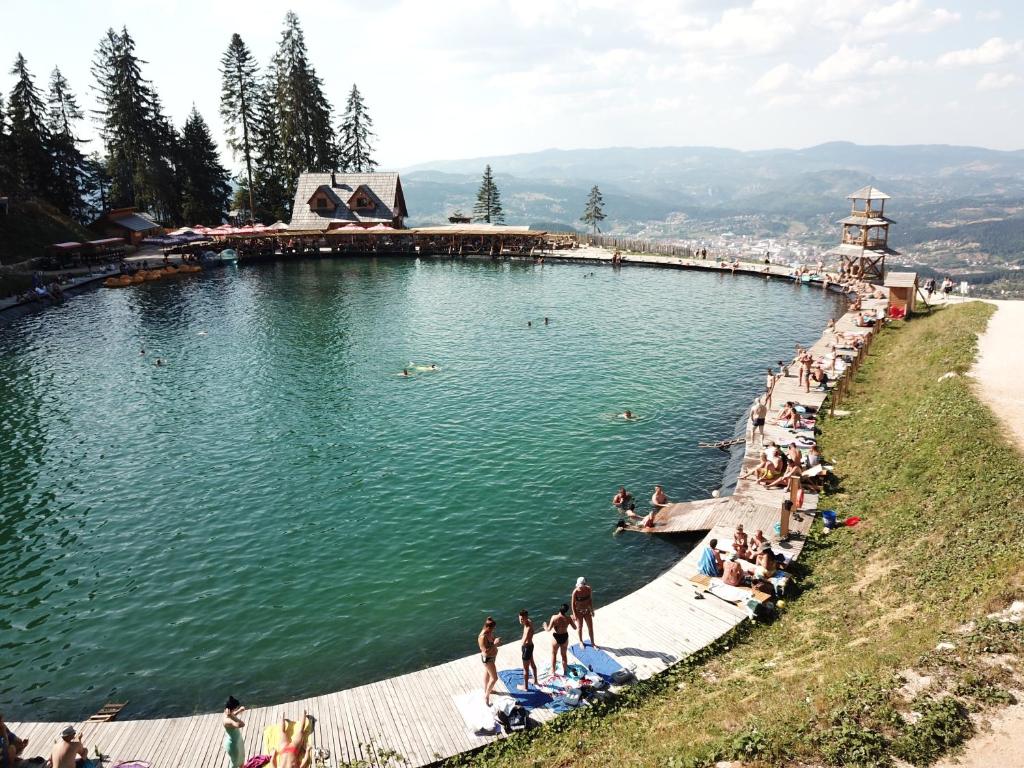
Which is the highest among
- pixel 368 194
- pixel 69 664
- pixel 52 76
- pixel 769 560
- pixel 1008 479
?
pixel 52 76

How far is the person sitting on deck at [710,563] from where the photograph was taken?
1869cm

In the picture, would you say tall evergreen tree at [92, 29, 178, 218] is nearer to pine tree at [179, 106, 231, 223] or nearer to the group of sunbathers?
pine tree at [179, 106, 231, 223]

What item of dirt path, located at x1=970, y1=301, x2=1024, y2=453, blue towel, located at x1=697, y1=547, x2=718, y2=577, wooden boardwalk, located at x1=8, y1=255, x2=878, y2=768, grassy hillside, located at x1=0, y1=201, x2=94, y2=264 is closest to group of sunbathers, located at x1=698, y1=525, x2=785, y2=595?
blue towel, located at x1=697, y1=547, x2=718, y2=577

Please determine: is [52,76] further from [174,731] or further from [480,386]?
[174,731]

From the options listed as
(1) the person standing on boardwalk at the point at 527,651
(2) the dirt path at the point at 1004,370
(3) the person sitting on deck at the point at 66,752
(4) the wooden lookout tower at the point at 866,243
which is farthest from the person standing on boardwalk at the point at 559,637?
(4) the wooden lookout tower at the point at 866,243

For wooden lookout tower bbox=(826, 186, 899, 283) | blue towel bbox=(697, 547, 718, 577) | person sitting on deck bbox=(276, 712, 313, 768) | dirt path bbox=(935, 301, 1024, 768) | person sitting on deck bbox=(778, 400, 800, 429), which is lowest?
blue towel bbox=(697, 547, 718, 577)

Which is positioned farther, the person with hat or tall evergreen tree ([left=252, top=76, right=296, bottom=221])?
tall evergreen tree ([left=252, top=76, right=296, bottom=221])

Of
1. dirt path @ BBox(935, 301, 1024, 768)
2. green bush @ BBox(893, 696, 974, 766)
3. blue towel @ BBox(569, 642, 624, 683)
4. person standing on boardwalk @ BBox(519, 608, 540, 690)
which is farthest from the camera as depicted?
blue towel @ BBox(569, 642, 624, 683)

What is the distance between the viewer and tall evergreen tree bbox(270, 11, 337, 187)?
93000 millimetres

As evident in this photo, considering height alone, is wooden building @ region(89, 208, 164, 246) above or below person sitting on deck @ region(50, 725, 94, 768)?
above

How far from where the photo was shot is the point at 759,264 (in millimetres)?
76250

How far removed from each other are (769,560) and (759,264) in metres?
65.9

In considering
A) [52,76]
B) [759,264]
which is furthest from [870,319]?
[52,76]

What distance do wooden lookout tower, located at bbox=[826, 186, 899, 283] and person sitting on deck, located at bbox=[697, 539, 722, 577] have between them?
5236 cm
